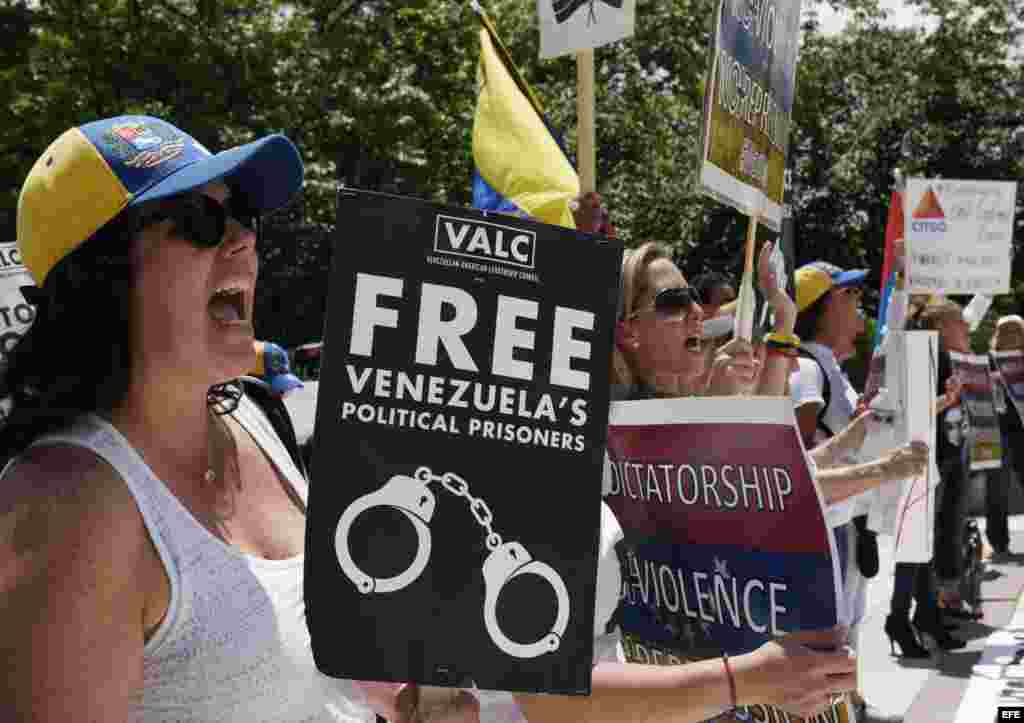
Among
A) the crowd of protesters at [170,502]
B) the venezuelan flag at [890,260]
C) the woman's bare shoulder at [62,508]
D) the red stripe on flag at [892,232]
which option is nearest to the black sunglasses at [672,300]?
the crowd of protesters at [170,502]

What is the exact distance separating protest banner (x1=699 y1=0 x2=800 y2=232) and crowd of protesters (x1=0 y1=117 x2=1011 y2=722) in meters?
1.45

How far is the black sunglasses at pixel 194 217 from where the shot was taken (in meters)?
1.67

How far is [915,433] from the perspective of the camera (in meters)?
5.07

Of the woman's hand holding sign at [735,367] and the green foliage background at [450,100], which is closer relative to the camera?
the woman's hand holding sign at [735,367]

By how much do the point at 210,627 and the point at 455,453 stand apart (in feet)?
1.15

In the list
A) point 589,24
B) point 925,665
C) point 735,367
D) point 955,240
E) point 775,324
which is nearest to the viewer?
point 735,367

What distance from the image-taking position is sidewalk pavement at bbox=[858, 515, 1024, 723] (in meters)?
6.33

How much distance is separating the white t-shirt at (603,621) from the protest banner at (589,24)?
8.15 ft

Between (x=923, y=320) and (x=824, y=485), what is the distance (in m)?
5.07

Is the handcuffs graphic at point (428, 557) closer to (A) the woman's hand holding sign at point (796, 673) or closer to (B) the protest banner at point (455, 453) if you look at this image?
(B) the protest banner at point (455, 453)

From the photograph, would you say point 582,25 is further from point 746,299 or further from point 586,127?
point 746,299

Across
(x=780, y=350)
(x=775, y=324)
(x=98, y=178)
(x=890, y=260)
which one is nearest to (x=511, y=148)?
(x=775, y=324)

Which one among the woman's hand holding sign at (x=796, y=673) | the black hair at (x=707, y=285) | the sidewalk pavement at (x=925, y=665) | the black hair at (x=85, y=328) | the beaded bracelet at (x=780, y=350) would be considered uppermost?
the black hair at (x=707, y=285)

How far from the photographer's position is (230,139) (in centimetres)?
1831
